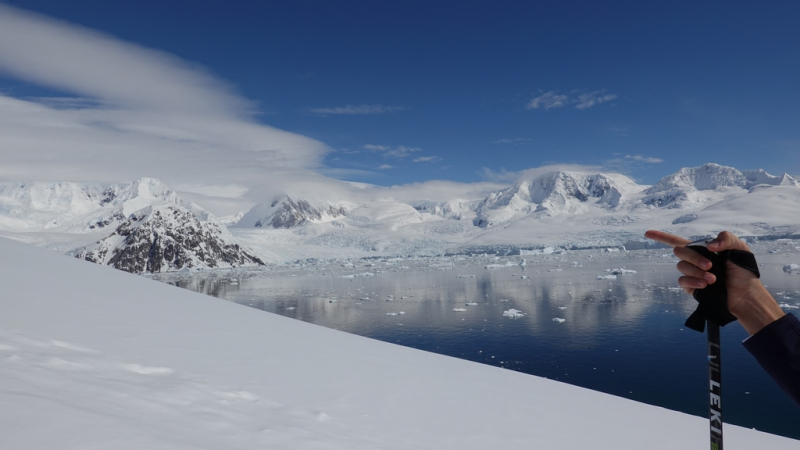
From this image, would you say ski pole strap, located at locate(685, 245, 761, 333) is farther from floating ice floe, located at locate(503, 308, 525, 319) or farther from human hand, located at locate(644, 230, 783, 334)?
floating ice floe, located at locate(503, 308, 525, 319)

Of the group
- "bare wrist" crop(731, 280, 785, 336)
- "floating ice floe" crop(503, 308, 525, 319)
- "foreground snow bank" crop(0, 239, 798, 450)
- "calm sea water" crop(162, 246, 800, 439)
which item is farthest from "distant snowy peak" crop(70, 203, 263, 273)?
"bare wrist" crop(731, 280, 785, 336)

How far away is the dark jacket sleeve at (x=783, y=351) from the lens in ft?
5.83

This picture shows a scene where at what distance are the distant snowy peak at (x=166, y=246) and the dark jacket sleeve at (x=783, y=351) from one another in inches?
5801

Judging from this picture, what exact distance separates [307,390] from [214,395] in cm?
104

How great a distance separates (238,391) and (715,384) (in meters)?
3.56

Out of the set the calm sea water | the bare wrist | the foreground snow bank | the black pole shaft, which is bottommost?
the calm sea water

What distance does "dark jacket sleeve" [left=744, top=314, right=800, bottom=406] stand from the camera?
1.78 m

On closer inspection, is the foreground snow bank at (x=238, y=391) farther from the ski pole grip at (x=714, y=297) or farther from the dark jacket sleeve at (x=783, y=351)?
the dark jacket sleeve at (x=783, y=351)

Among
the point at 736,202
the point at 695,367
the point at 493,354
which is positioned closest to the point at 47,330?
the point at 493,354

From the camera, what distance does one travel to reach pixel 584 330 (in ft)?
84.6

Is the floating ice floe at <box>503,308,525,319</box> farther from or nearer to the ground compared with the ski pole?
A: nearer to the ground

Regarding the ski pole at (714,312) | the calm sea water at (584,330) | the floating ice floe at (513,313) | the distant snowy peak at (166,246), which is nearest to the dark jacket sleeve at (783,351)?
the ski pole at (714,312)

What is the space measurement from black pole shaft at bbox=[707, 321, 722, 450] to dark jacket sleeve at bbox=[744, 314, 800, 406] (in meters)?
0.17

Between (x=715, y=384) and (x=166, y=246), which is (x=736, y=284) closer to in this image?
(x=715, y=384)
